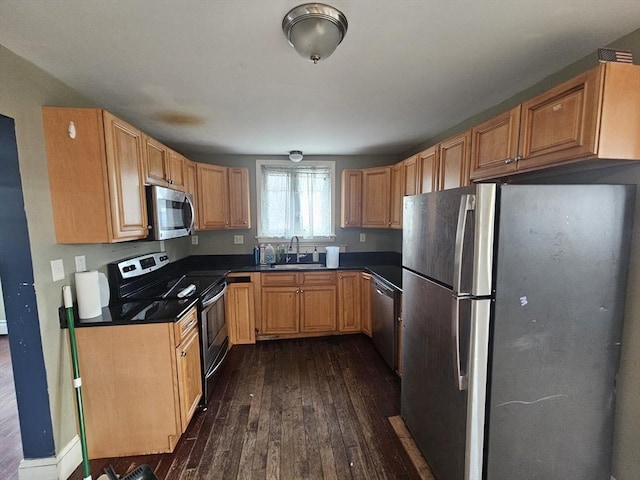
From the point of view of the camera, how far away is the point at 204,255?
12.4ft

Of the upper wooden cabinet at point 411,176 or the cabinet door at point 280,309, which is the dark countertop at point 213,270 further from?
the upper wooden cabinet at point 411,176

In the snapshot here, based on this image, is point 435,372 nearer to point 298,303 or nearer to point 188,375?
point 188,375

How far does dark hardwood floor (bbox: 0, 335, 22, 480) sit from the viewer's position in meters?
1.71

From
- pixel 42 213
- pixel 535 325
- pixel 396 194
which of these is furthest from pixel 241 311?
pixel 535 325

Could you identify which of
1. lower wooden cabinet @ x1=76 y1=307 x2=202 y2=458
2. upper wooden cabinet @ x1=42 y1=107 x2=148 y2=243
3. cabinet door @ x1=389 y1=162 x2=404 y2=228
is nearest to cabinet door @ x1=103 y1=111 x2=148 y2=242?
upper wooden cabinet @ x1=42 y1=107 x2=148 y2=243

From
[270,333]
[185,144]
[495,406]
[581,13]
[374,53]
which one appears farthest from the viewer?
[270,333]

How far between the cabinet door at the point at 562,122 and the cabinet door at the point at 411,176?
1.27 m

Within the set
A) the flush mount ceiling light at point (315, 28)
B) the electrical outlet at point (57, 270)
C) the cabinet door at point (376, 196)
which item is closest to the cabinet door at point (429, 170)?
the cabinet door at point (376, 196)

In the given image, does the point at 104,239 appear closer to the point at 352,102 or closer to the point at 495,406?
the point at 352,102

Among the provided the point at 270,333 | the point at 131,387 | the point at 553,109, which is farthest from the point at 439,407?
the point at 270,333

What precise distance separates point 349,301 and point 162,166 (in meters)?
2.48

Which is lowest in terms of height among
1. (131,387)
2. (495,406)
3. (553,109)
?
(131,387)

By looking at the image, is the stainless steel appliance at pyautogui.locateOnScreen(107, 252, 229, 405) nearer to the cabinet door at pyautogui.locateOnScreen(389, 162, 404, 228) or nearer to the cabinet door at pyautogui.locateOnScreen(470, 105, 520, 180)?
the cabinet door at pyautogui.locateOnScreen(389, 162, 404, 228)

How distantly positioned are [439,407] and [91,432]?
2.15 metres
